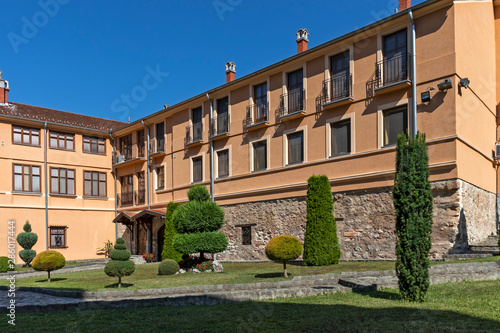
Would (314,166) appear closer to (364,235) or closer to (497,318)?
(364,235)

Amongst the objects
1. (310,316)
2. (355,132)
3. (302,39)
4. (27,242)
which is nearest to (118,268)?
(310,316)

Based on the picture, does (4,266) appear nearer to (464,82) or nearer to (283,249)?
(283,249)

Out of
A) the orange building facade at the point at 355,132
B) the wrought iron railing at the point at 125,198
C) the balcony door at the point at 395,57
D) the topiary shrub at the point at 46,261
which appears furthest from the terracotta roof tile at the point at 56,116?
the balcony door at the point at 395,57

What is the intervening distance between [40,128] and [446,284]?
28091 mm

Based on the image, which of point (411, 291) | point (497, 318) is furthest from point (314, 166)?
point (497, 318)

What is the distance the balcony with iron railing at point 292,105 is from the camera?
861 inches

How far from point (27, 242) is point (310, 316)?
24.6 m

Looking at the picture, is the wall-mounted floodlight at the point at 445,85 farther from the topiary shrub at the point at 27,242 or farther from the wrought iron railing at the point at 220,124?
the topiary shrub at the point at 27,242

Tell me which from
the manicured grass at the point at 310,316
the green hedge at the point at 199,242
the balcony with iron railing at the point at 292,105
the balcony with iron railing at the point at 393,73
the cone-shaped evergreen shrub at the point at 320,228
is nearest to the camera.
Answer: the manicured grass at the point at 310,316

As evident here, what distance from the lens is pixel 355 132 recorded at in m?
19.7

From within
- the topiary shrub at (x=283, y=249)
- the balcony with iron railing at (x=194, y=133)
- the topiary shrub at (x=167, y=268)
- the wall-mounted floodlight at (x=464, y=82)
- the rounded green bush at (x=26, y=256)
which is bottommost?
the rounded green bush at (x=26, y=256)

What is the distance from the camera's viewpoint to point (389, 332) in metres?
6.57

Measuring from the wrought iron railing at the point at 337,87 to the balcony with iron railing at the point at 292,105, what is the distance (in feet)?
4.44

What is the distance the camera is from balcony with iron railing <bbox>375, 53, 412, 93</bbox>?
58.7ft
